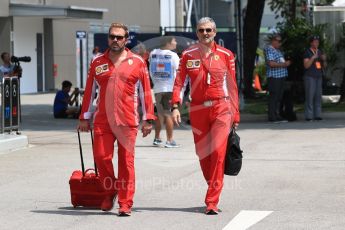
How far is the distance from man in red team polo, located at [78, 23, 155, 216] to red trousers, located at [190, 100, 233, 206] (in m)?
0.58

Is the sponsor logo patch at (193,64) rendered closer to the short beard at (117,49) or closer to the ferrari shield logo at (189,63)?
the ferrari shield logo at (189,63)

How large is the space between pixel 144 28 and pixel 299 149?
34925 mm

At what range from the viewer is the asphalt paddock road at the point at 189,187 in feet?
29.6

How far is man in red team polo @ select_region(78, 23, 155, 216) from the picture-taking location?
30.7 ft

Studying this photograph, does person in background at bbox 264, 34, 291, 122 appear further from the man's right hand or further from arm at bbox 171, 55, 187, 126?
the man's right hand

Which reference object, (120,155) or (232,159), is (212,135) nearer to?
(232,159)

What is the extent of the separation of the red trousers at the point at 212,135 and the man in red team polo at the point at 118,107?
581 mm

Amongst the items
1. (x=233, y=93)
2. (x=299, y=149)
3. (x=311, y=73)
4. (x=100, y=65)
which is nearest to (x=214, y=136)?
(x=233, y=93)

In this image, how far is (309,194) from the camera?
10.6m

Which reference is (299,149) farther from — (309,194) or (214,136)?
(214,136)

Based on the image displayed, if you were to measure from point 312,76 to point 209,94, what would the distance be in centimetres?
1172

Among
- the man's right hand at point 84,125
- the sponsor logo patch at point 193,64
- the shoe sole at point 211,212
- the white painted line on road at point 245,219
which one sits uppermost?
the sponsor logo patch at point 193,64

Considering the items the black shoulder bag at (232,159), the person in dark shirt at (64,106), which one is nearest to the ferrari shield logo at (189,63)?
the black shoulder bag at (232,159)

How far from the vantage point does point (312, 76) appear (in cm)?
2092
